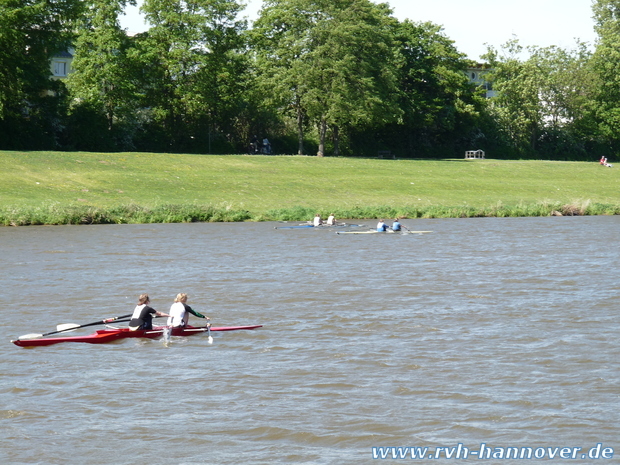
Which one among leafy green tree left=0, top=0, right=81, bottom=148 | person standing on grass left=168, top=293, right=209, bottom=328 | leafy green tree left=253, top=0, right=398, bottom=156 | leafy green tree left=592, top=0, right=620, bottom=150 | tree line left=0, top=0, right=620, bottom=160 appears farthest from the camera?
leafy green tree left=592, top=0, right=620, bottom=150

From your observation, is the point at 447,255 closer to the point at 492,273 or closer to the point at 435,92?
the point at 492,273

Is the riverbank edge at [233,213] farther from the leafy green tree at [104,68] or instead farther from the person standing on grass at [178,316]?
the person standing on grass at [178,316]

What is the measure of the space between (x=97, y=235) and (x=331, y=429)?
3044 cm

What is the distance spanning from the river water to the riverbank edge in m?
14.0

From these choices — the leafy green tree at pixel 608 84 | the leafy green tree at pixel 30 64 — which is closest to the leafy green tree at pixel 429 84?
the leafy green tree at pixel 608 84

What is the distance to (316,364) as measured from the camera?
603 inches

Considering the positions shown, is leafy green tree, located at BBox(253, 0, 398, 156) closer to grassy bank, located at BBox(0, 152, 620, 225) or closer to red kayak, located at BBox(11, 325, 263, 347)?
grassy bank, located at BBox(0, 152, 620, 225)

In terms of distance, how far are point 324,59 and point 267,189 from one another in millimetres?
20759

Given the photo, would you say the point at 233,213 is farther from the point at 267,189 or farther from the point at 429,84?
the point at 429,84

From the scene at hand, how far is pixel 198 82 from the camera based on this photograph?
77.0 meters

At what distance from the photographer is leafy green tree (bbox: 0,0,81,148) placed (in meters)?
64.4

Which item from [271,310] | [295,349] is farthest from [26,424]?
[271,310]

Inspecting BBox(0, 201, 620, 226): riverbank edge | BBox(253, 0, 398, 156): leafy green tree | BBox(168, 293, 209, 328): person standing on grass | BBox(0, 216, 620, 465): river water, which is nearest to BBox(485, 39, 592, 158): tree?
BBox(253, 0, 398, 156): leafy green tree

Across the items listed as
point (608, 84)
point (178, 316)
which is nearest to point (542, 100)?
point (608, 84)
